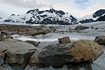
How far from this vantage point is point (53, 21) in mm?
126750

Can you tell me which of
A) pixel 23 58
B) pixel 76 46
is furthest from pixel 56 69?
pixel 23 58

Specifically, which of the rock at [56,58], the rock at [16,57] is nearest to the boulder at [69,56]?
the rock at [56,58]

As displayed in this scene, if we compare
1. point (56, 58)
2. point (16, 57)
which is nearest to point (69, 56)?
point (56, 58)

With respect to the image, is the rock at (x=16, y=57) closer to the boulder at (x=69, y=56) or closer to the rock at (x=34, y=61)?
the rock at (x=34, y=61)

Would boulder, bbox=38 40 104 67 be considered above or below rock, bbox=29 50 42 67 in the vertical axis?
above

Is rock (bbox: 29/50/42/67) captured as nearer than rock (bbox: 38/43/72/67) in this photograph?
No

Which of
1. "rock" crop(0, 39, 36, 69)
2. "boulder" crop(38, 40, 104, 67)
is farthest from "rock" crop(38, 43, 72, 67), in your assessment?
"rock" crop(0, 39, 36, 69)

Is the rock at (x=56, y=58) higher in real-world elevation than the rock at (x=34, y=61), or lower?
higher

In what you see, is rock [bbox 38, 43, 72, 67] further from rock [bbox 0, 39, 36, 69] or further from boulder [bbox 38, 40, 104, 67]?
rock [bbox 0, 39, 36, 69]

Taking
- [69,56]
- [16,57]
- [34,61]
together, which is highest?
[69,56]

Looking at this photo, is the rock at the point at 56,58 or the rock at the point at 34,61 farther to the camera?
the rock at the point at 34,61

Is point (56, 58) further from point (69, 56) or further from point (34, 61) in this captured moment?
point (34, 61)

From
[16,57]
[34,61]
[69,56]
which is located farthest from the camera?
[34,61]

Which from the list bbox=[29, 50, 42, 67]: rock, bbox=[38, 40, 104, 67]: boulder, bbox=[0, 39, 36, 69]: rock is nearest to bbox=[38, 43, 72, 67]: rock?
bbox=[38, 40, 104, 67]: boulder
